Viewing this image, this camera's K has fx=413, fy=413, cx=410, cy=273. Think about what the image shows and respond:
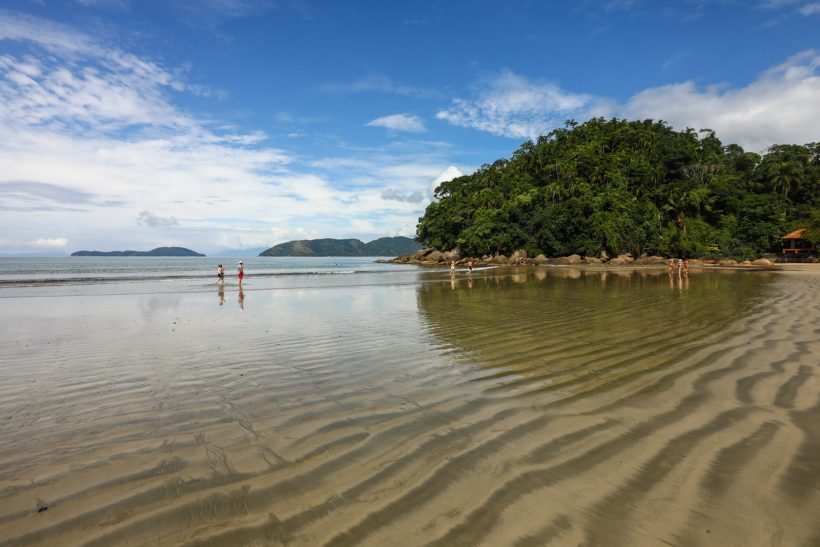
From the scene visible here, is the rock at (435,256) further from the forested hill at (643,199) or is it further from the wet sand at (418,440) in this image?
the wet sand at (418,440)

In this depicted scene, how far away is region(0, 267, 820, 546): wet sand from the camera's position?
117 inches

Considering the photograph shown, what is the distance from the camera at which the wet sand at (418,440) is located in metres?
2.98

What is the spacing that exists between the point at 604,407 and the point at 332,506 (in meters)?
3.72

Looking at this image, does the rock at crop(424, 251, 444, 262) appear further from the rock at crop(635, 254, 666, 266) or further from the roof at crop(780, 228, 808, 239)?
the roof at crop(780, 228, 808, 239)

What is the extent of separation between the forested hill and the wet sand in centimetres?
6305

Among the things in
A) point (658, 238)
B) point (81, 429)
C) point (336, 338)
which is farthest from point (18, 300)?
point (658, 238)

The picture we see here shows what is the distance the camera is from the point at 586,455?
157 inches

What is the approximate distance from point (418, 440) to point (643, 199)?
80.7 m

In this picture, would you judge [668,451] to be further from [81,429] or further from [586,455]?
[81,429]

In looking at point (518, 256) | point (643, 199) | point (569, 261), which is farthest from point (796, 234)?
point (518, 256)

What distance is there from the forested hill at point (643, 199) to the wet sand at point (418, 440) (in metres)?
63.1

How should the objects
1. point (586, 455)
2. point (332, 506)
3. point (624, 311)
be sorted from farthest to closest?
point (624, 311) < point (586, 455) < point (332, 506)

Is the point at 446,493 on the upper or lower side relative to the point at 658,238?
lower

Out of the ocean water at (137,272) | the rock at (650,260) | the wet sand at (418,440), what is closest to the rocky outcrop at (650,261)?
the rock at (650,260)
